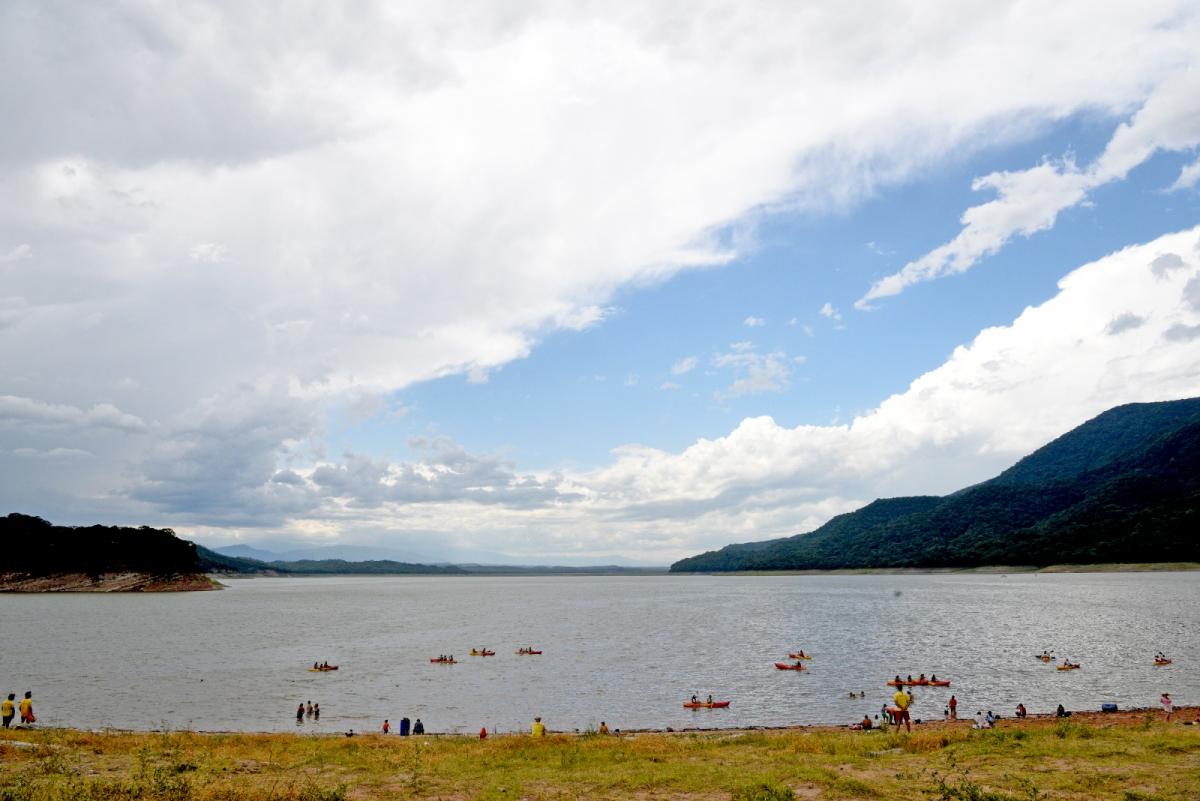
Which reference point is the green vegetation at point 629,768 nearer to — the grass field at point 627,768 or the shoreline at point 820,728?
the grass field at point 627,768

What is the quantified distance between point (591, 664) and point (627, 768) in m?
56.9

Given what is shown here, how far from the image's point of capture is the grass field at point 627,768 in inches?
906

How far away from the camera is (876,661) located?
8056 centimetres

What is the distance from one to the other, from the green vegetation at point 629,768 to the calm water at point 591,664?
1938 cm

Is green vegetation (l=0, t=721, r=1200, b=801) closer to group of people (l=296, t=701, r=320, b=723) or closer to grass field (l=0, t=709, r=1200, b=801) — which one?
grass field (l=0, t=709, r=1200, b=801)

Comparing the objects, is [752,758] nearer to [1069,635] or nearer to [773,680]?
[773,680]

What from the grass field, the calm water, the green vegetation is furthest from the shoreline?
the green vegetation

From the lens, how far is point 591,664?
82250 millimetres

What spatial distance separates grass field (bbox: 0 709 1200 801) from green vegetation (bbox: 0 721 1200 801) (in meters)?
0.07

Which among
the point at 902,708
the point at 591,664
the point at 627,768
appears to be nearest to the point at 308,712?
the point at 591,664

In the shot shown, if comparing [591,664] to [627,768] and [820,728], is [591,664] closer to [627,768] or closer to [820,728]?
[820,728]

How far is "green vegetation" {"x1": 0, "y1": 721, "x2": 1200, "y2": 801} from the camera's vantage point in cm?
2302

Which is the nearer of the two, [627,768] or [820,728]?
[627,768]

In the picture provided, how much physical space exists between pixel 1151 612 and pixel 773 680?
86686 mm
